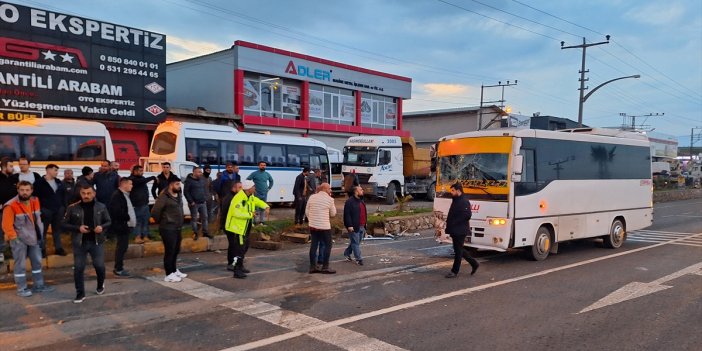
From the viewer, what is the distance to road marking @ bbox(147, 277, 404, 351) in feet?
18.1

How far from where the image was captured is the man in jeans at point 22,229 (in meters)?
7.21

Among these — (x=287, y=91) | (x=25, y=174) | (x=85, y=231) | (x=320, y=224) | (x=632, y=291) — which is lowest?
(x=632, y=291)

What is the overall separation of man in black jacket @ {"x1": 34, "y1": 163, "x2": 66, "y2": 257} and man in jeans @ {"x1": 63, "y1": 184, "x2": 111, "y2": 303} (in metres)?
2.13

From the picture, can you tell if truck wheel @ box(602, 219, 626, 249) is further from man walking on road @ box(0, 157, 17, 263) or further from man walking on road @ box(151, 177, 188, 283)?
man walking on road @ box(0, 157, 17, 263)

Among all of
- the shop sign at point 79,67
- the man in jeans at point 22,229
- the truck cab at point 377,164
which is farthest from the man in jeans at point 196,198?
the shop sign at point 79,67

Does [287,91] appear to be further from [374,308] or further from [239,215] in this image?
[374,308]

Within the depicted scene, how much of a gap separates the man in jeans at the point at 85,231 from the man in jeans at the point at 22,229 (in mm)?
557

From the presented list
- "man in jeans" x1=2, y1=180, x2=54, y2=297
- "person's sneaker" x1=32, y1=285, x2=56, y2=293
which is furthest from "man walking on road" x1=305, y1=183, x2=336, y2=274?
"man in jeans" x1=2, y1=180, x2=54, y2=297

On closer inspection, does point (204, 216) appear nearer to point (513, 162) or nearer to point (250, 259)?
point (250, 259)

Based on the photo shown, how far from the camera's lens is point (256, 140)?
64.4 feet

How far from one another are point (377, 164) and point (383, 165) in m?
0.34

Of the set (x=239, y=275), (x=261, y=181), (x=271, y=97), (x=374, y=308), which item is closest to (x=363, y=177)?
(x=261, y=181)

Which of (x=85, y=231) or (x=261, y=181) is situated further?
(x=261, y=181)

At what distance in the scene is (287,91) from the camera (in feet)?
111
